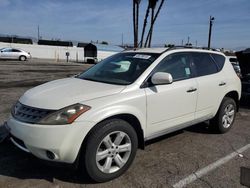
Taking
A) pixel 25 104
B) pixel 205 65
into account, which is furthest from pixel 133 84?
pixel 205 65

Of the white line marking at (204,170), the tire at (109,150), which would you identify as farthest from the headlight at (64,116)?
the white line marking at (204,170)

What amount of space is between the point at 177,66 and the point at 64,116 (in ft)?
7.13

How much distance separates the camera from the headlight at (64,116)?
327 centimetres

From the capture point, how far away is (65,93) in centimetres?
367

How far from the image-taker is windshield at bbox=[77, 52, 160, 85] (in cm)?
421

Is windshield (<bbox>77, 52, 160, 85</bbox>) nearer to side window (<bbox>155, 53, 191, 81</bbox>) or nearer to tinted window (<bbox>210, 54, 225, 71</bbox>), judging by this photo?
side window (<bbox>155, 53, 191, 81</bbox>)

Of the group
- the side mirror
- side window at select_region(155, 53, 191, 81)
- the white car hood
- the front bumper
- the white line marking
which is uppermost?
side window at select_region(155, 53, 191, 81)

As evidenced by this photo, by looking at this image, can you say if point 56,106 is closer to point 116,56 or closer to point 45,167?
point 45,167

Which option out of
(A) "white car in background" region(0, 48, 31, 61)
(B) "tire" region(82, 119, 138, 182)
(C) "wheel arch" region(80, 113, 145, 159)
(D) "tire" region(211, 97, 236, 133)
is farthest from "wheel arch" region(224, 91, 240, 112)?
(A) "white car in background" region(0, 48, 31, 61)

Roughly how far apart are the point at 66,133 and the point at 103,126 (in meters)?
0.45

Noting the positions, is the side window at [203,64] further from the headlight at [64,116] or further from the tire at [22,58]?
the tire at [22,58]

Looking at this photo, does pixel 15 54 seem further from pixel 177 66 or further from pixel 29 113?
pixel 29 113

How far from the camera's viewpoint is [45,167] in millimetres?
3947

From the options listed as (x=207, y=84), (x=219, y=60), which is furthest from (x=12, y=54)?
(x=207, y=84)
